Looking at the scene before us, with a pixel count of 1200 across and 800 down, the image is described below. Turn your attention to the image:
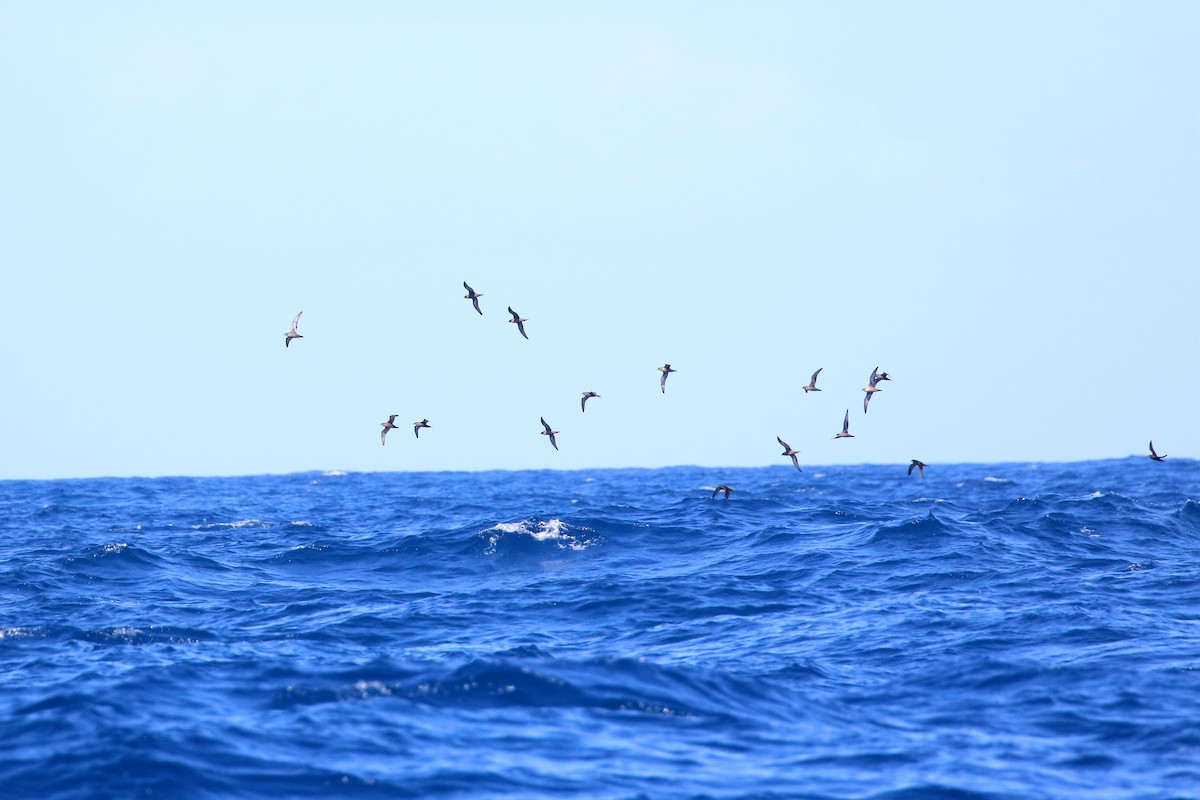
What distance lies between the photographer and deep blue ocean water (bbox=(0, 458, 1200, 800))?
16766 millimetres

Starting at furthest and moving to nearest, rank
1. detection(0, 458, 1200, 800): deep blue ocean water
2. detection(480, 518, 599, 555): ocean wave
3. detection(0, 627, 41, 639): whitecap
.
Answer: detection(480, 518, 599, 555): ocean wave, detection(0, 627, 41, 639): whitecap, detection(0, 458, 1200, 800): deep blue ocean water

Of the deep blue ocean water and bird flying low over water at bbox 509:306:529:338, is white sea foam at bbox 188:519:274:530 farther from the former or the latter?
bird flying low over water at bbox 509:306:529:338

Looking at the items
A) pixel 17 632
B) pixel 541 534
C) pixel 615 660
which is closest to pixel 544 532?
pixel 541 534

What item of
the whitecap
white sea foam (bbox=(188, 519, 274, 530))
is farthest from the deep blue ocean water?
white sea foam (bbox=(188, 519, 274, 530))

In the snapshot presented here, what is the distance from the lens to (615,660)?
22141 millimetres

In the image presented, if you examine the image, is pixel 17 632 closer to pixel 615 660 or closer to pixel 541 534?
pixel 615 660

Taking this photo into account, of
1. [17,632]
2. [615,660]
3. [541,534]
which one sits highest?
[541,534]

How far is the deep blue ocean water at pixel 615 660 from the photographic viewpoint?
16.8 meters

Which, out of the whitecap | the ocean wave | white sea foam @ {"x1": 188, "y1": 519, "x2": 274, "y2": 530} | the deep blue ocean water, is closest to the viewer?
the deep blue ocean water

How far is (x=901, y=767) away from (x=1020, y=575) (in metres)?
15.1

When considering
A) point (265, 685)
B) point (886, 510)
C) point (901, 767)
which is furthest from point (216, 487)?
point (901, 767)

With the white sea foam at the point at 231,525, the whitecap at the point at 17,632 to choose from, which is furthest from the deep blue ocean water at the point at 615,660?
the white sea foam at the point at 231,525

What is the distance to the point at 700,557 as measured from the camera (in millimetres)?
35219

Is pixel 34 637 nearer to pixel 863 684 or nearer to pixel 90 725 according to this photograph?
pixel 90 725
